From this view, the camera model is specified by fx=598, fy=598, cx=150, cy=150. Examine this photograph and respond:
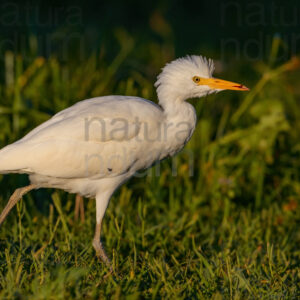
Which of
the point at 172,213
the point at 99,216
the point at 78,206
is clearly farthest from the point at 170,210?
the point at 99,216

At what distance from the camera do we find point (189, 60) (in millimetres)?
4359

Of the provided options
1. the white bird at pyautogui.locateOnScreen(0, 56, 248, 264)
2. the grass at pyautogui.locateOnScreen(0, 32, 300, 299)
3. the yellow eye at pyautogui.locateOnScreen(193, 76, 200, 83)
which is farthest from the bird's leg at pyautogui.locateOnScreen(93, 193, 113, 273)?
the yellow eye at pyautogui.locateOnScreen(193, 76, 200, 83)

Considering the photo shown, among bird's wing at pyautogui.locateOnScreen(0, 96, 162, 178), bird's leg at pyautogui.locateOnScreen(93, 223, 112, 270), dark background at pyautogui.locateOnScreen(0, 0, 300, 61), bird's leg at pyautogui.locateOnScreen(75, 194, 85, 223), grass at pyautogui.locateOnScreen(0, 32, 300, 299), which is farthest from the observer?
dark background at pyautogui.locateOnScreen(0, 0, 300, 61)

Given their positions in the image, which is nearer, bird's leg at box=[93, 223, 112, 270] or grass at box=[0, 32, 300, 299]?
grass at box=[0, 32, 300, 299]

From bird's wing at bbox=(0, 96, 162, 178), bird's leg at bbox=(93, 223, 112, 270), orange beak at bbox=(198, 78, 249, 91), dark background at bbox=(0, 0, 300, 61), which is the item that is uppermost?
dark background at bbox=(0, 0, 300, 61)

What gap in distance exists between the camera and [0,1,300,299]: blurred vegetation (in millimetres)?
3648

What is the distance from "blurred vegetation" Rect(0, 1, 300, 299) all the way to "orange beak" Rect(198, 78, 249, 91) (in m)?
1.06

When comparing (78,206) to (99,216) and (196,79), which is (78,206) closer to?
(99,216)

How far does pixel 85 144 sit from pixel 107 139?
155 mm

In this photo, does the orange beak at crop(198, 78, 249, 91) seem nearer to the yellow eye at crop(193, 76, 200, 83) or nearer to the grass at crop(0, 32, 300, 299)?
the yellow eye at crop(193, 76, 200, 83)

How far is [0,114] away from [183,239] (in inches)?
85.7

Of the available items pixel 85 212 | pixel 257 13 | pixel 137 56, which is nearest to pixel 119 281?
pixel 85 212

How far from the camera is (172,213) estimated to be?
17.5 feet

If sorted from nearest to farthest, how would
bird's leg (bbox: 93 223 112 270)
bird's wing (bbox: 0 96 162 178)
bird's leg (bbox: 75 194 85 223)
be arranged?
bird's wing (bbox: 0 96 162 178) < bird's leg (bbox: 93 223 112 270) < bird's leg (bbox: 75 194 85 223)
